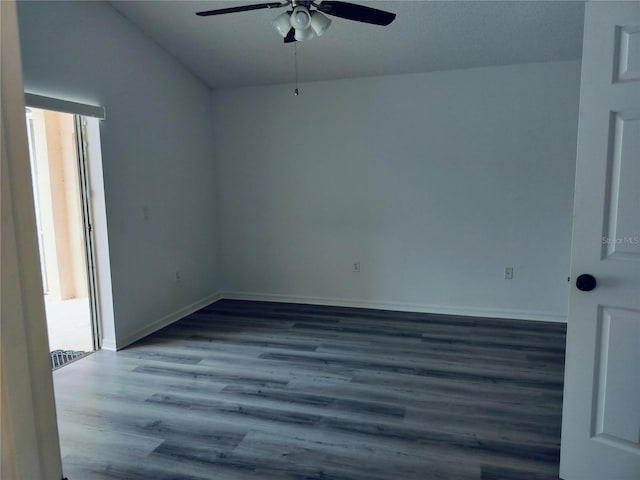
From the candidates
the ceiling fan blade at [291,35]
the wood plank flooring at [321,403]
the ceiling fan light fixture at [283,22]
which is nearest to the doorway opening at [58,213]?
the wood plank flooring at [321,403]

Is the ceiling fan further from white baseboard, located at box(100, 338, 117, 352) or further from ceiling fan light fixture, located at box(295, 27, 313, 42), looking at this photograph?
white baseboard, located at box(100, 338, 117, 352)

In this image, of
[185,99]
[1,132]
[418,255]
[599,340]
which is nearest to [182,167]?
[185,99]

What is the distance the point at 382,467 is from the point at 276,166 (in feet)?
11.4

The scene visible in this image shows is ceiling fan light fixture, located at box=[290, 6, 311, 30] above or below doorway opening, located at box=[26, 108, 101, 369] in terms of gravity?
above

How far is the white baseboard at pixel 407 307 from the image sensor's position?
423 cm

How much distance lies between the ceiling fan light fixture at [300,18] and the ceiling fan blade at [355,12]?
80mm

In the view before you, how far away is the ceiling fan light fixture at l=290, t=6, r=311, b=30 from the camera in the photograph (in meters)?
2.32

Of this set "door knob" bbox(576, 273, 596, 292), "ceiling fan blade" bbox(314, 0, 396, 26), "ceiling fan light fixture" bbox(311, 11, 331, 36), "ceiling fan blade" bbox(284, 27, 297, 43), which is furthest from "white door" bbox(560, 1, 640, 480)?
"ceiling fan blade" bbox(284, 27, 297, 43)

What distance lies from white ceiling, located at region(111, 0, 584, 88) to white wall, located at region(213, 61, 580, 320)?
0.24m

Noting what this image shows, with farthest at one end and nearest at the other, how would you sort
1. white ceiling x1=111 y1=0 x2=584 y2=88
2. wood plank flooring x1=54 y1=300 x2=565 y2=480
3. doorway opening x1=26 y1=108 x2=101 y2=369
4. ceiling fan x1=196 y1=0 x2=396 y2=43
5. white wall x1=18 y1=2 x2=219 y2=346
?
doorway opening x1=26 y1=108 x2=101 y2=369, white ceiling x1=111 y1=0 x2=584 y2=88, white wall x1=18 y1=2 x2=219 y2=346, ceiling fan x1=196 y1=0 x2=396 y2=43, wood plank flooring x1=54 y1=300 x2=565 y2=480

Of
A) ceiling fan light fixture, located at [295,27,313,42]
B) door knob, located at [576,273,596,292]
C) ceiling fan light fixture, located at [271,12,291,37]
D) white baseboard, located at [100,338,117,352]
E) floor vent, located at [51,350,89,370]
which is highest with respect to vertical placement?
ceiling fan light fixture, located at [271,12,291,37]

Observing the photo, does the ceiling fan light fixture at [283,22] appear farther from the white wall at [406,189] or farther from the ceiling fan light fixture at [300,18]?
the white wall at [406,189]

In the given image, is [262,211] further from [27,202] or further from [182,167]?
[27,202]

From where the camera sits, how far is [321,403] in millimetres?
2717
